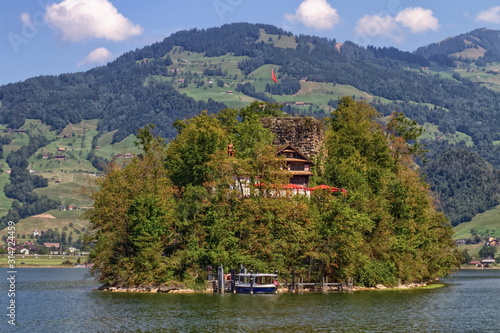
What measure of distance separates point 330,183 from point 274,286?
87.1 feet

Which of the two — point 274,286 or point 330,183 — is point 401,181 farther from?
point 274,286

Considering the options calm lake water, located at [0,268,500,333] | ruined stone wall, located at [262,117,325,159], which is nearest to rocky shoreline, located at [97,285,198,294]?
calm lake water, located at [0,268,500,333]

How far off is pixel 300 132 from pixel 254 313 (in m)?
53.5

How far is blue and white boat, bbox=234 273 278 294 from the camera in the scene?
316 ft

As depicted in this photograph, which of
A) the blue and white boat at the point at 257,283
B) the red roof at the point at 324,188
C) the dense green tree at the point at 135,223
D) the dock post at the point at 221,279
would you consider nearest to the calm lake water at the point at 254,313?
the blue and white boat at the point at 257,283

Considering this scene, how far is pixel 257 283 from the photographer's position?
97062mm

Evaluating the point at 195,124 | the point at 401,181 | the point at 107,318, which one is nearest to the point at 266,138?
the point at 195,124

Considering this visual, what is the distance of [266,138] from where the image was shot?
11844 centimetres

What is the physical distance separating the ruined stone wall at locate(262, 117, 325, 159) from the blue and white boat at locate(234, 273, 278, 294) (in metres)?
30.5

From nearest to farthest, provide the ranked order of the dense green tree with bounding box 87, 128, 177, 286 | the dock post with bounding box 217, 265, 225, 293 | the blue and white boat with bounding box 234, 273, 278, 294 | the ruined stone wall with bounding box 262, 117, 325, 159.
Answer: the blue and white boat with bounding box 234, 273, 278, 294, the dock post with bounding box 217, 265, 225, 293, the dense green tree with bounding box 87, 128, 177, 286, the ruined stone wall with bounding box 262, 117, 325, 159

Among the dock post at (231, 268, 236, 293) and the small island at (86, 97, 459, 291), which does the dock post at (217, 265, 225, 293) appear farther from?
the dock post at (231, 268, 236, 293)

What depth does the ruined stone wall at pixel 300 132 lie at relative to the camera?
403ft

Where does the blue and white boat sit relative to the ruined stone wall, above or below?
below

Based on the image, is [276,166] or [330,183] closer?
[276,166]
